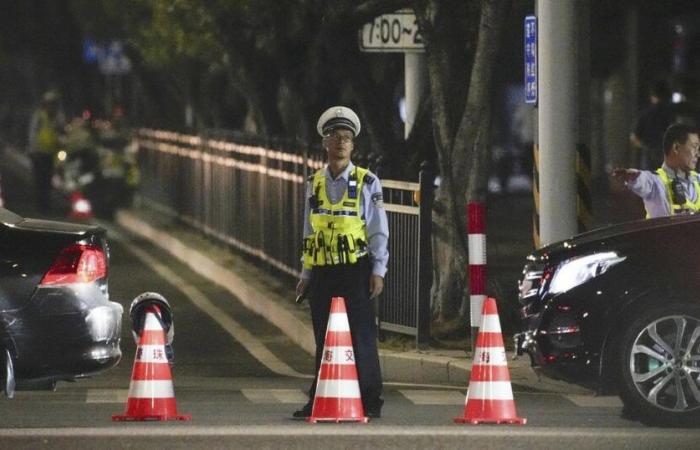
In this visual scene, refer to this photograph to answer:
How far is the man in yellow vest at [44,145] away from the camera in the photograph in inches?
1294

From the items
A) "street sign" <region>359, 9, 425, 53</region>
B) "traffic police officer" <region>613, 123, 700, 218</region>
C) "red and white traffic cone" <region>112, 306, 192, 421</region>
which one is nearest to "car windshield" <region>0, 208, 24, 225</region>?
"red and white traffic cone" <region>112, 306, 192, 421</region>

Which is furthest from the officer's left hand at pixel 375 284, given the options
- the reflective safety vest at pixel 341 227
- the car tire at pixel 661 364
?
the car tire at pixel 661 364

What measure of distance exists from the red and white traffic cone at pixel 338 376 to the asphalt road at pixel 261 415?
99 millimetres

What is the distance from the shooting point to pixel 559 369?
37.3ft

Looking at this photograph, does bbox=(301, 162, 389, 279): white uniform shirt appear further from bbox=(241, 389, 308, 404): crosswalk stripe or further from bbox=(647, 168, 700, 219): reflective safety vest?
bbox=(647, 168, 700, 219): reflective safety vest

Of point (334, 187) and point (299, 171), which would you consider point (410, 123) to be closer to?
point (299, 171)

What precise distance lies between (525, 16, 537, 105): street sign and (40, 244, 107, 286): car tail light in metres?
4.71

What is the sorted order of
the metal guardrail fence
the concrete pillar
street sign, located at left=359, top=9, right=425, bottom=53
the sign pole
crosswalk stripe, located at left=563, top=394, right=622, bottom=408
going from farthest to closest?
1. the sign pole
2. street sign, located at left=359, top=9, right=425, bottom=53
3. the metal guardrail fence
4. the concrete pillar
5. crosswalk stripe, located at left=563, top=394, right=622, bottom=408

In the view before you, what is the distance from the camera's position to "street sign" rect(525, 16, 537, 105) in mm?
15008

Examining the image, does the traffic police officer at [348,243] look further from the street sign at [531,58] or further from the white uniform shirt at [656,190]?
the street sign at [531,58]

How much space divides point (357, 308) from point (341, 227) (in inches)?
18.5

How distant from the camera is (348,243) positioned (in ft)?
36.8

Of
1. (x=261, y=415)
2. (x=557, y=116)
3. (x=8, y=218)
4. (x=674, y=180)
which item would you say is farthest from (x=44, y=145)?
(x=261, y=415)

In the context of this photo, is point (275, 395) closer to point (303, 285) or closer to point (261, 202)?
point (303, 285)
